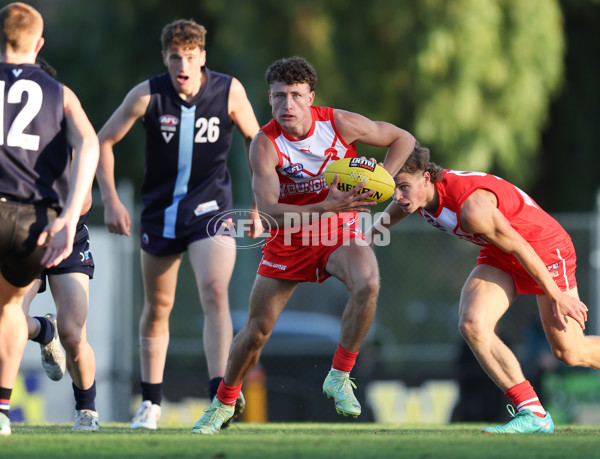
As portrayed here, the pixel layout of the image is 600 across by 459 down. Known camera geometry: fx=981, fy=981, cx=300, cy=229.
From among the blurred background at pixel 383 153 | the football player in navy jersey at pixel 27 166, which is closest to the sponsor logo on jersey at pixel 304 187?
the football player in navy jersey at pixel 27 166

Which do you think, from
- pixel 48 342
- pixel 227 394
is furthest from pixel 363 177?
pixel 48 342

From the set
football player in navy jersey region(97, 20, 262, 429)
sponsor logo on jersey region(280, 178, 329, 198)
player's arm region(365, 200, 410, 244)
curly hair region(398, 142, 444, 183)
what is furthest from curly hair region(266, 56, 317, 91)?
player's arm region(365, 200, 410, 244)

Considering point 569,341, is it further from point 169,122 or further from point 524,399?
point 169,122

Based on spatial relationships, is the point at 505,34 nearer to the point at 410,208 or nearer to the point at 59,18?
the point at 59,18

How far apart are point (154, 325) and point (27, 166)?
2333mm

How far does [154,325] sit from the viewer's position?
7570mm

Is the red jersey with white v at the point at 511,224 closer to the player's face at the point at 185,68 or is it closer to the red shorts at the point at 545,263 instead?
the red shorts at the point at 545,263

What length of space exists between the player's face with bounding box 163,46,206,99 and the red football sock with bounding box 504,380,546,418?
3.20 meters

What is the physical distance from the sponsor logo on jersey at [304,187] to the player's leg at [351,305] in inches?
16.4

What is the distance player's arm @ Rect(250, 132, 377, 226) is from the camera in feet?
20.0

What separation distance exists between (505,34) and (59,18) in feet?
28.2

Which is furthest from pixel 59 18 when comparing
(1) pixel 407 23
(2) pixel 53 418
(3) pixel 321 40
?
(2) pixel 53 418

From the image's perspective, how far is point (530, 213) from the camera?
22.5ft

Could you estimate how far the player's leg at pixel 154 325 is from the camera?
745 cm
